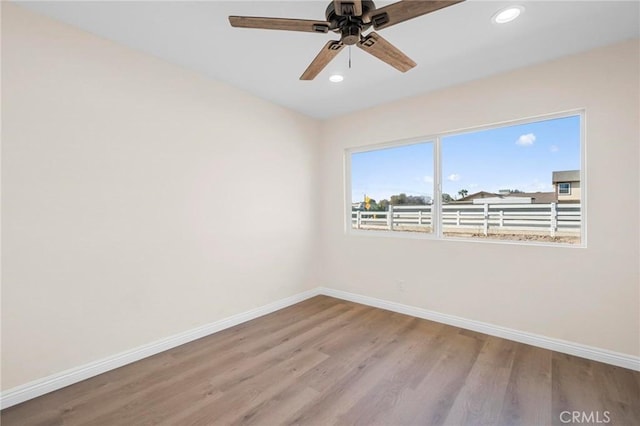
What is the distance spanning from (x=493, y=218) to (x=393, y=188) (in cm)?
121

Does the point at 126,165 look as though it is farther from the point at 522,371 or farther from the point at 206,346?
the point at 522,371

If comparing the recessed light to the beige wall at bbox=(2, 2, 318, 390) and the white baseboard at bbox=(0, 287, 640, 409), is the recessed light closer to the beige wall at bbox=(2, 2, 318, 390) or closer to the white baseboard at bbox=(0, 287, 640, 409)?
the beige wall at bbox=(2, 2, 318, 390)

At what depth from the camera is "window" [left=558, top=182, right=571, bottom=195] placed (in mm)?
2521

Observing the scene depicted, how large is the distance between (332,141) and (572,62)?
8.71 feet

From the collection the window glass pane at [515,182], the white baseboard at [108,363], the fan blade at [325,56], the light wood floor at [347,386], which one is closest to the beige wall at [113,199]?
the white baseboard at [108,363]

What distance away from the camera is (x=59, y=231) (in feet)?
6.56

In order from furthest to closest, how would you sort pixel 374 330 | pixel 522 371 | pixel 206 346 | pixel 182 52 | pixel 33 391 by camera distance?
pixel 374 330
pixel 206 346
pixel 182 52
pixel 522 371
pixel 33 391

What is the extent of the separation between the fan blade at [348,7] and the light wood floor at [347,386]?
2.31m

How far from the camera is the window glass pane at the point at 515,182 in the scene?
2.53 m

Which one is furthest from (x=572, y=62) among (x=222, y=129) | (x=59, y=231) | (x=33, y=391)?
(x=33, y=391)

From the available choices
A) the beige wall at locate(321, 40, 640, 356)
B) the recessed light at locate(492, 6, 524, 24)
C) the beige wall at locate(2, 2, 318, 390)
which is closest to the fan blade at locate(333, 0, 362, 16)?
the recessed light at locate(492, 6, 524, 24)

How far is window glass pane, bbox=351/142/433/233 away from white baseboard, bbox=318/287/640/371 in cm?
96

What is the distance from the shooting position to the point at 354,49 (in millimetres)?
2311

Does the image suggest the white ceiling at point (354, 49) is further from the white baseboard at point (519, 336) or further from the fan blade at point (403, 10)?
the white baseboard at point (519, 336)
